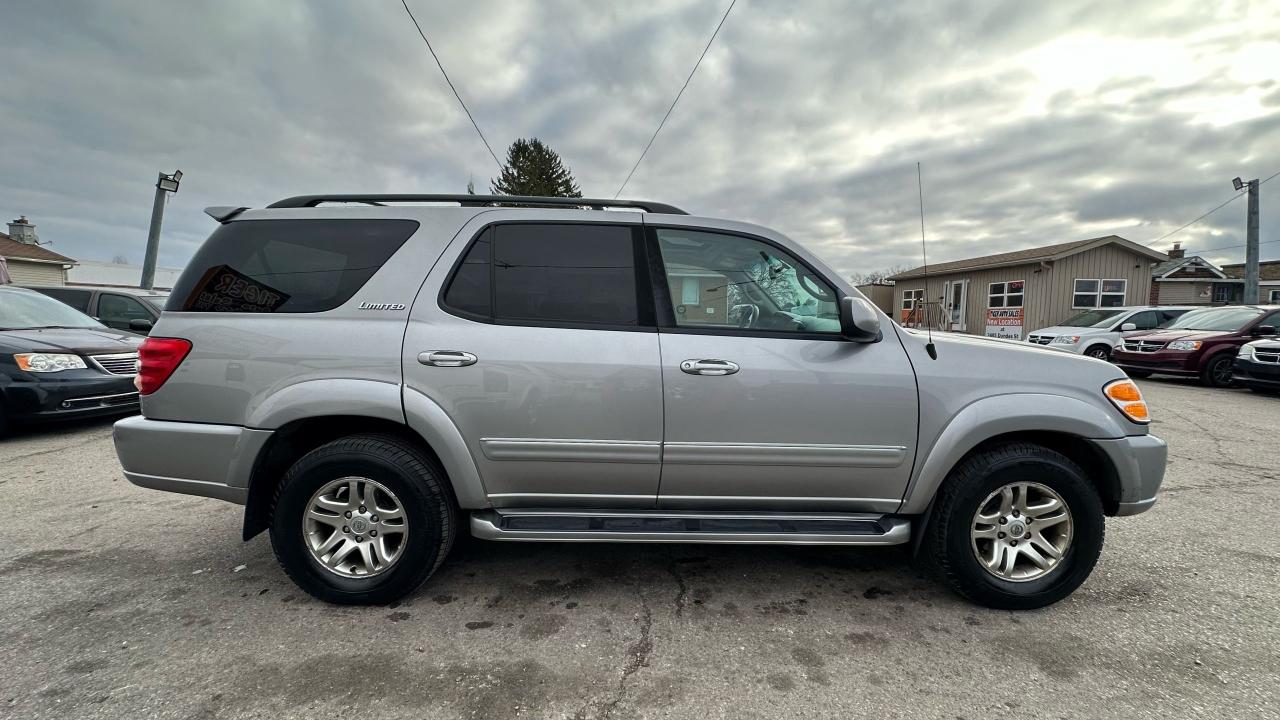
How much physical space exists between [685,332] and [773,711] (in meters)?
1.49

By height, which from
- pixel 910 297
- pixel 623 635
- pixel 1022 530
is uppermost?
pixel 910 297

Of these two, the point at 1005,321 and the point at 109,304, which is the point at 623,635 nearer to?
the point at 109,304

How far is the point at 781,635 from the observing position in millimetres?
2277

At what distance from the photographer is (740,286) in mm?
2631

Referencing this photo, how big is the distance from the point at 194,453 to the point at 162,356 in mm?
462

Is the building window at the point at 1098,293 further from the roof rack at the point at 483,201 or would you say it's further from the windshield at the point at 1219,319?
the roof rack at the point at 483,201

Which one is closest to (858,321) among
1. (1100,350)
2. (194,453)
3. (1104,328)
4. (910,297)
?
(194,453)

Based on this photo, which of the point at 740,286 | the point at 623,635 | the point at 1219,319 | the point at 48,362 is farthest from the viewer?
the point at 1219,319

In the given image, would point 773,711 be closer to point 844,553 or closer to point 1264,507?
point 844,553

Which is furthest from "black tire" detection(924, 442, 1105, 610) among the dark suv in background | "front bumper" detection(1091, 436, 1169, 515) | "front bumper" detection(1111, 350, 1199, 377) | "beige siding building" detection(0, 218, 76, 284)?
"beige siding building" detection(0, 218, 76, 284)

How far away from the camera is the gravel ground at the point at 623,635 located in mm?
1884

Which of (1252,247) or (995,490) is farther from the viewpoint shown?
(1252,247)

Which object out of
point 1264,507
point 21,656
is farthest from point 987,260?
point 21,656

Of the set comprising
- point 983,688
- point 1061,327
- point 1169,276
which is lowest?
point 983,688
